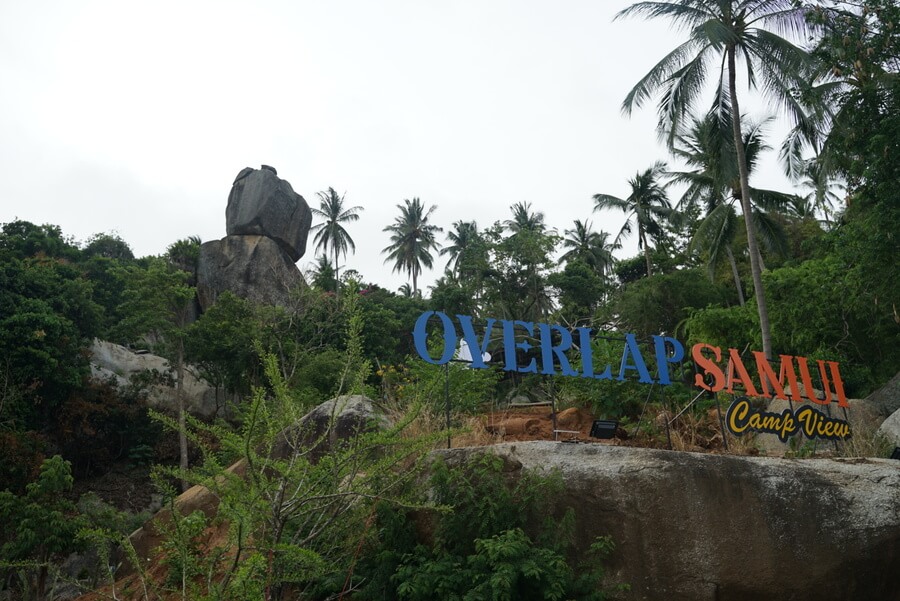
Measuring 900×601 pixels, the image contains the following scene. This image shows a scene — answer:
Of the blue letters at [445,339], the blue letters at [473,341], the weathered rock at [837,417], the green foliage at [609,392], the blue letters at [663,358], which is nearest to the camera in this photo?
the blue letters at [445,339]

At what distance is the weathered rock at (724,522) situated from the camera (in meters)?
9.66

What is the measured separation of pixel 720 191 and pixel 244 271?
88.9ft

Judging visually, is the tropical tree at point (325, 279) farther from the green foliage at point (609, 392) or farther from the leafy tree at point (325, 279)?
the green foliage at point (609, 392)

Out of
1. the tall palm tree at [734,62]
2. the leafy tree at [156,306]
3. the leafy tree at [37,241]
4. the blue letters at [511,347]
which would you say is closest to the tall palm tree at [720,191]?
the tall palm tree at [734,62]

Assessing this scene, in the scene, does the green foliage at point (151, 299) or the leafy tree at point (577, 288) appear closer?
the green foliage at point (151, 299)

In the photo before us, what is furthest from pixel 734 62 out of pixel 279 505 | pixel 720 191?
pixel 279 505

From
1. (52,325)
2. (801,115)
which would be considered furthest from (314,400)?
(801,115)

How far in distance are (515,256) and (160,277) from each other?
18.3 m

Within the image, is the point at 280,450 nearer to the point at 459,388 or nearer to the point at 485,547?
the point at 459,388

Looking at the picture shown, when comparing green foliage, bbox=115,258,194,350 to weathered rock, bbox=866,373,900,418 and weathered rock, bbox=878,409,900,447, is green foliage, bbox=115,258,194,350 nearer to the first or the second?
weathered rock, bbox=866,373,900,418

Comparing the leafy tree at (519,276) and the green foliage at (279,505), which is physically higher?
the leafy tree at (519,276)

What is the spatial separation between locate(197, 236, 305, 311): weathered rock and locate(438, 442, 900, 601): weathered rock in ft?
112

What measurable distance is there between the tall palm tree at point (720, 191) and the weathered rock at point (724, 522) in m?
13.9

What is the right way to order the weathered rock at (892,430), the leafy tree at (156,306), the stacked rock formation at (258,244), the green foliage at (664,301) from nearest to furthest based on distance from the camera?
the weathered rock at (892,430) < the leafy tree at (156,306) < the green foliage at (664,301) < the stacked rock formation at (258,244)
